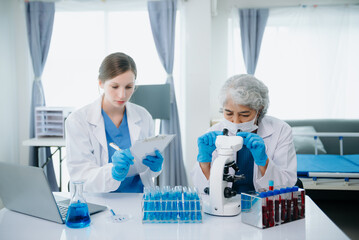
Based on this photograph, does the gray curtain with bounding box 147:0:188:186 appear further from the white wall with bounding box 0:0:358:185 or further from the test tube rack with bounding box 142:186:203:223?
the test tube rack with bounding box 142:186:203:223

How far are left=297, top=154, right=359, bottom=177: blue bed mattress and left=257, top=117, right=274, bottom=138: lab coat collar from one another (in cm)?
124

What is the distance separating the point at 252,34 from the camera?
3.98 metres

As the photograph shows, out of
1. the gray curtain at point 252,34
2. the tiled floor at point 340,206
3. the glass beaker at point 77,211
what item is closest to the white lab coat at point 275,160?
the glass beaker at point 77,211

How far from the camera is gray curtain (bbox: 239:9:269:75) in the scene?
13.1ft

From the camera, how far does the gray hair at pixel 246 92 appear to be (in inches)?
62.0

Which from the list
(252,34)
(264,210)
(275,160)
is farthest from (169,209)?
(252,34)

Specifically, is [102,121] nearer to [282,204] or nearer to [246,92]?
[246,92]

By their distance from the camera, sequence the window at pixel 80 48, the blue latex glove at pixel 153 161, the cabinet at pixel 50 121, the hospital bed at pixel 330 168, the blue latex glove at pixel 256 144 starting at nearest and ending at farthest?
the blue latex glove at pixel 256 144, the blue latex glove at pixel 153 161, the hospital bed at pixel 330 168, the cabinet at pixel 50 121, the window at pixel 80 48

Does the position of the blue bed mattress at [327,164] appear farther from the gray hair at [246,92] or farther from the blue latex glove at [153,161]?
the blue latex glove at [153,161]

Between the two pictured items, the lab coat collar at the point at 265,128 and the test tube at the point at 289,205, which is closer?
the test tube at the point at 289,205

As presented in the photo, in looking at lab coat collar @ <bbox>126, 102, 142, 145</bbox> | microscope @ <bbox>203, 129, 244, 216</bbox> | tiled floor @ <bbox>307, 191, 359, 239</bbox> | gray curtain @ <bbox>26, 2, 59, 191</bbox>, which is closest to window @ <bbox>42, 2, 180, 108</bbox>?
gray curtain @ <bbox>26, 2, 59, 191</bbox>

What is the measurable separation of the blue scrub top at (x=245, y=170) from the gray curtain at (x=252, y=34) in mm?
2509

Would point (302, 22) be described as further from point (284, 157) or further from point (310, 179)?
point (284, 157)

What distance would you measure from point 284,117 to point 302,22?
3.97ft
